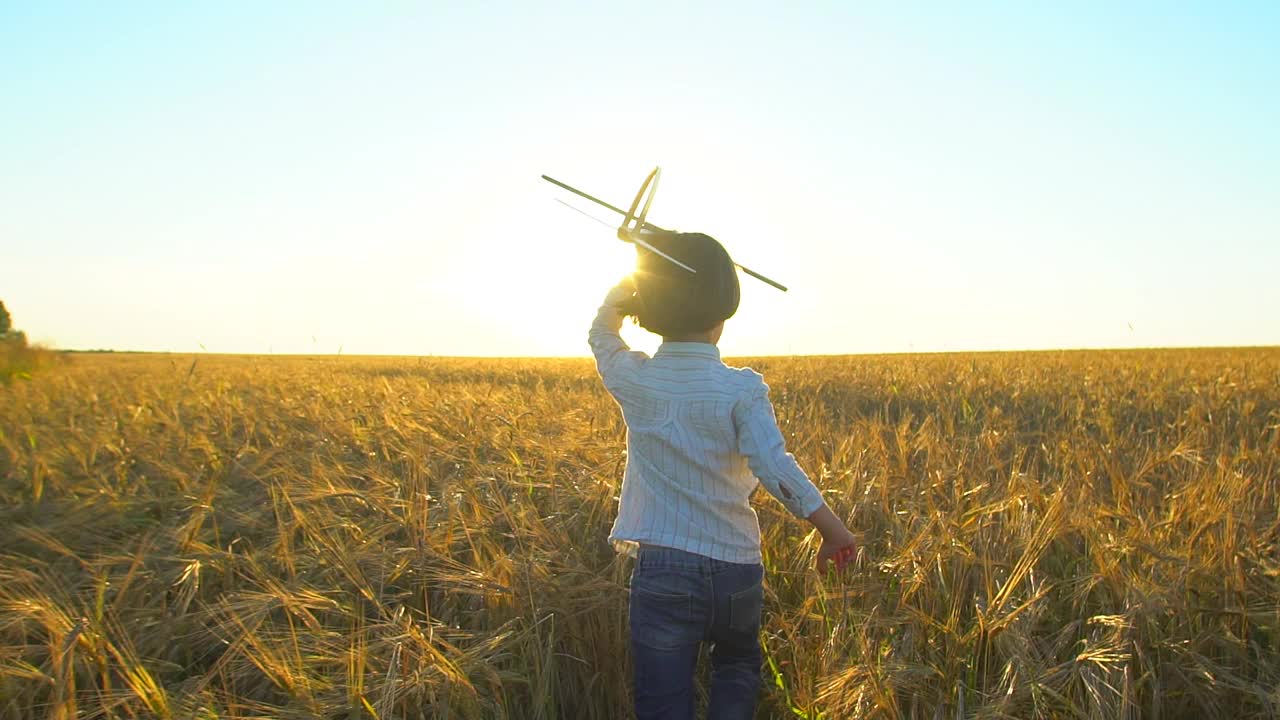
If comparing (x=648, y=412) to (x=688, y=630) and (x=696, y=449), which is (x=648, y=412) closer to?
(x=696, y=449)

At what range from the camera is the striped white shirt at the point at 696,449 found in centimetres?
177

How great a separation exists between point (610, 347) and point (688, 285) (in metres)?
0.29

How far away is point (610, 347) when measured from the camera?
1.98 m

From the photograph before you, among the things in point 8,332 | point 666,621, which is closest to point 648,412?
point 666,621

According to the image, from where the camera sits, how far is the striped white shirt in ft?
5.80

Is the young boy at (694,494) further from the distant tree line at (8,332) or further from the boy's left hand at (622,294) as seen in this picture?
the distant tree line at (8,332)

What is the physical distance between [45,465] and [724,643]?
319 centimetres

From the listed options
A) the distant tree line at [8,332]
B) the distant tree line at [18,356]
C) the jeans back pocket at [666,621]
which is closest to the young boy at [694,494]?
the jeans back pocket at [666,621]

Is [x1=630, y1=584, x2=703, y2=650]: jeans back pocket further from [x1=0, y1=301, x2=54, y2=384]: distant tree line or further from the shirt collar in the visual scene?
[x1=0, y1=301, x2=54, y2=384]: distant tree line

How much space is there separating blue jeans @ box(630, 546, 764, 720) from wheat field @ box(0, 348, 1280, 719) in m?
0.18

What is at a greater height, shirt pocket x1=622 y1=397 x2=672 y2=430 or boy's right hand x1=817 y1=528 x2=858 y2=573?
shirt pocket x1=622 y1=397 x2=672 y2=430

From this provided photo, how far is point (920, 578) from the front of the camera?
1992mm

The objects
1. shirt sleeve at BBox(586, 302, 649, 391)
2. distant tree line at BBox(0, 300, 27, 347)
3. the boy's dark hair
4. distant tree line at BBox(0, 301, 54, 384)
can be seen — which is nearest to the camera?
the boy's dark hair

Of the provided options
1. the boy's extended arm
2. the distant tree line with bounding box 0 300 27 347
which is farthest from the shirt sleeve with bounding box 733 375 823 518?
the distant tree line with bounding box 0 300 27 347
